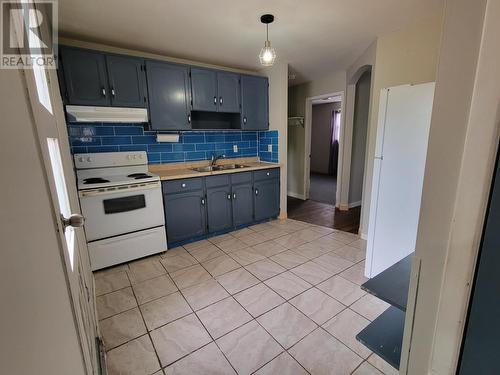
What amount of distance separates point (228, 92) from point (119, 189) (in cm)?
197

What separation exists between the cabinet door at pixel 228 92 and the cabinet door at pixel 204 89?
8 cm

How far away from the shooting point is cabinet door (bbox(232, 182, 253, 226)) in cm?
341

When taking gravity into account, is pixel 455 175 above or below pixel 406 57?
below

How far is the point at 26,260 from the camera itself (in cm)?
43

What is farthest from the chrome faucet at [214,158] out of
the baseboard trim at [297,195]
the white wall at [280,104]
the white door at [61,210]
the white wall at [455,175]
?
the white wall at [455,175]

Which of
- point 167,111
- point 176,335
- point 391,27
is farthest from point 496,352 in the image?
point 167,111

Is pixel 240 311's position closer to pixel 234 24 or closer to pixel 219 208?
pixel 219 208

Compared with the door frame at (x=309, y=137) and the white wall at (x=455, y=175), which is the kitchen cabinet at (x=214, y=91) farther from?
the white wall at (x=455, y=175)

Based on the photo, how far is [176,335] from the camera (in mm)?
1680

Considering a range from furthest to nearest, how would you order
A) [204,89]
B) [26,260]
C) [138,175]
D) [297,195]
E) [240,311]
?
[297,195]
[204,89]
[138,175]
[240,311]
[26,260]

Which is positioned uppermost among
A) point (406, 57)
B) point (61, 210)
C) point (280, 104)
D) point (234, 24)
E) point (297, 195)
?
point (234, 24)

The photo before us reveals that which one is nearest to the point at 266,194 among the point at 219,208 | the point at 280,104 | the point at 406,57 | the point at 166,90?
the point at 219,208

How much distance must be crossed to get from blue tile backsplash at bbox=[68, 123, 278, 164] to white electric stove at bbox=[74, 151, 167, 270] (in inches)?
5.5

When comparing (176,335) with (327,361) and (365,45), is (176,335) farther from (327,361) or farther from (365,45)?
(365,45)
